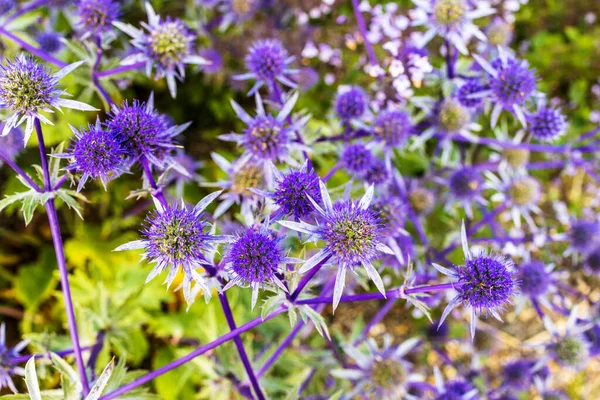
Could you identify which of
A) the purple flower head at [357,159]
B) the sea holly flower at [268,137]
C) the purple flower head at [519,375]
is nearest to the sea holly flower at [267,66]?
the sea holly flower at [268,137]

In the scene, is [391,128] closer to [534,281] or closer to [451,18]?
[451,18]

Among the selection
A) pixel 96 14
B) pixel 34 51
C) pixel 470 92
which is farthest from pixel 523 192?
pixel 34 51

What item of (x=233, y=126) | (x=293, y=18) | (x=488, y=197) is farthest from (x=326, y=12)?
(x=488, y=197)

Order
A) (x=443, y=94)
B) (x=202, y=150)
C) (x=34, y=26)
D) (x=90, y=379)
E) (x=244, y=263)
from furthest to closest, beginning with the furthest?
(x=202, y=150)
(x=34, y=26)
(x=443, y=94)
(x=90, y=379)
(x=244, y=263)

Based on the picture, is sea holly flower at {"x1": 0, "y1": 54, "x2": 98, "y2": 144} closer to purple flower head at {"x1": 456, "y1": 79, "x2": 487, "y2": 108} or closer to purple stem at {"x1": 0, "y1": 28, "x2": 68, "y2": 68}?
purple stem at {"x1": 0, "y1": 28, "x2": 68, "y2": 68}

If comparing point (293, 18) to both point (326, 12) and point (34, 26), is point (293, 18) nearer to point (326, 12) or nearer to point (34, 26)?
point (326, 12)

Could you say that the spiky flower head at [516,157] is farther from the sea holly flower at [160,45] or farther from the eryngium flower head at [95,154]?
the eryngium flower head at [95,154]
